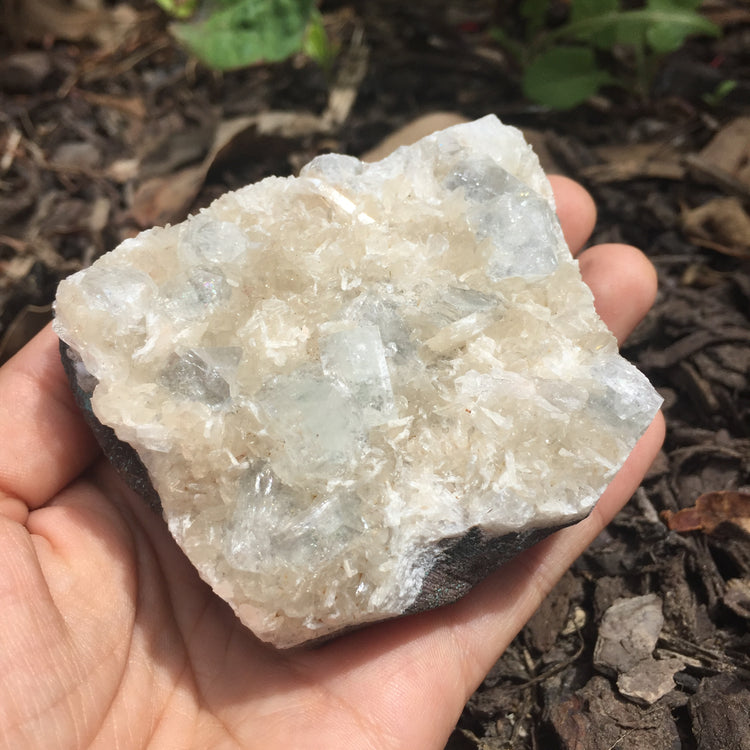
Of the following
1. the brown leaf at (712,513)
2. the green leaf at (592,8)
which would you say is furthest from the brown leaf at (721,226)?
the brown leaf at (712,513)

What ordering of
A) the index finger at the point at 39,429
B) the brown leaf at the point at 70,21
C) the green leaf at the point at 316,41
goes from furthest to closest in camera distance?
the brown leaf at the point at 70,21
the green leaf at the point at 316,41
the index finger at the point at 39,429

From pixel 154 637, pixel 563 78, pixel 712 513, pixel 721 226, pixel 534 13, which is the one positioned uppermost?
pixel 534 13

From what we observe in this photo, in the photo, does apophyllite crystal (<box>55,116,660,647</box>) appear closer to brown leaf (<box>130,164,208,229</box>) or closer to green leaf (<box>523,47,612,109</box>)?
brown leaf (<box>130,164,208,229</box>)

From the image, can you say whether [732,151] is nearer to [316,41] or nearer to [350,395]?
[316,41]

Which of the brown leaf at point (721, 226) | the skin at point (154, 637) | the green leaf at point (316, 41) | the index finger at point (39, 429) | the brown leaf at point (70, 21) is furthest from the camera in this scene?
the brown leaf at point (70, 21)

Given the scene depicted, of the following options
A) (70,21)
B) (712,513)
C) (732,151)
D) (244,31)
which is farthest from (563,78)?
(70,21)

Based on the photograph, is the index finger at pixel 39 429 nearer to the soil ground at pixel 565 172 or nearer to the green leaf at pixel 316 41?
the soil ground at pixel 565 172
